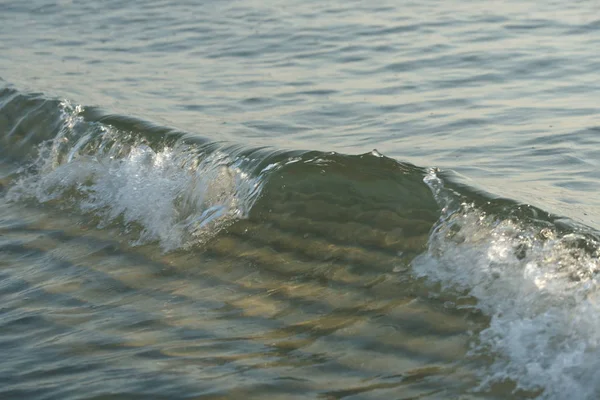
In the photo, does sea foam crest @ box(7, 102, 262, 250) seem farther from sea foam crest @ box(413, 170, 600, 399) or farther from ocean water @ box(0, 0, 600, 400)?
sea foam crest @ box(413, 170, 600, 399)

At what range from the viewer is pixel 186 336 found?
468 cm

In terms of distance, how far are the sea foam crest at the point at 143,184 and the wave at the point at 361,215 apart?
1 centimetres

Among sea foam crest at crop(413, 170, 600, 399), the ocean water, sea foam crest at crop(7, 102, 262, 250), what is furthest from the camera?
sea foam crest at crop(7, 102, 262, 250)

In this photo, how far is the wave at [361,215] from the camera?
4.37 meters

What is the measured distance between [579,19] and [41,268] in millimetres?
8453

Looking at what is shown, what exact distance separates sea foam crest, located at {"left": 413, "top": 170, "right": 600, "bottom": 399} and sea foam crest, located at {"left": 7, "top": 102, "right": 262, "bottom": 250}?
1.66 m

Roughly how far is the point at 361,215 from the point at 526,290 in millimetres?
1536

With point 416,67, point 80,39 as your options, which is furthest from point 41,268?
point 80,39

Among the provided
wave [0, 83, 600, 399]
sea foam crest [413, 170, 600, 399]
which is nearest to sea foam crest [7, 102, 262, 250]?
wave [0, 83, 600, 399]

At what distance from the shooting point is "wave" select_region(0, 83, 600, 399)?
172 inches

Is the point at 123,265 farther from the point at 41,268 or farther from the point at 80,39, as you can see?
the point at 80,39

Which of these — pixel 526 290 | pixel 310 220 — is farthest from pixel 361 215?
pixel 526 290

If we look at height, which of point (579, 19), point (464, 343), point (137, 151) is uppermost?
point (579, 19)

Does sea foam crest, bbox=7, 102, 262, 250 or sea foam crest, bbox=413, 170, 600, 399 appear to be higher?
sea foam crest, bbox=7, 102, 262, 250
